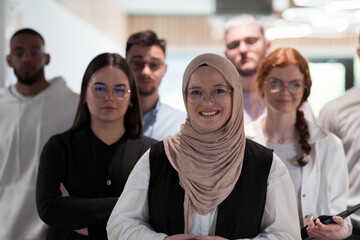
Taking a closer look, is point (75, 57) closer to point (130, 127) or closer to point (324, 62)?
point (130, 127)

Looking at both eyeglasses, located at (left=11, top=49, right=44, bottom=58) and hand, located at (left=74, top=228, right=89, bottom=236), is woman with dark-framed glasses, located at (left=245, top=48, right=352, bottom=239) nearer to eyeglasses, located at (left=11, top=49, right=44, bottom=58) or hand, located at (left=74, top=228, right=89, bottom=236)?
hand, located at (left=74, top=228, right=89, bottom=236)

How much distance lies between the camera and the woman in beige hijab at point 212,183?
68.6 inches

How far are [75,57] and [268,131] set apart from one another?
3.75m

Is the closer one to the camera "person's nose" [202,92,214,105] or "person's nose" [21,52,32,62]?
"person's nose" [202,92,214,105]

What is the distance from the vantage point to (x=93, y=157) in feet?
7.43

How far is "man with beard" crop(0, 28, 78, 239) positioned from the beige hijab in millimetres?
1176

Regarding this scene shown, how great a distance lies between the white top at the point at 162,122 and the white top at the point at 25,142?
439mm

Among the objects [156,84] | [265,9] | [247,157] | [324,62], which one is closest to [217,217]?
[247,157]

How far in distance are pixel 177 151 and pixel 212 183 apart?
0.17 meters

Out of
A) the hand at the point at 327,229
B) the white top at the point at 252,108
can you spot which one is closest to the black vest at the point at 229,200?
the hand at the point at 327,229

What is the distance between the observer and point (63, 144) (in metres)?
2.26

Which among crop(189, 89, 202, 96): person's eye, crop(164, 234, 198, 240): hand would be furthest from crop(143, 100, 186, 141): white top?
crop(164, 234, 198, 240): hand

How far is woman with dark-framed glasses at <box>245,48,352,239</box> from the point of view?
7.45ft

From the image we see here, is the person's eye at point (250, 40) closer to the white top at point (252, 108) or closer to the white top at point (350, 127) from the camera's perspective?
the white top at point (252, 108)
